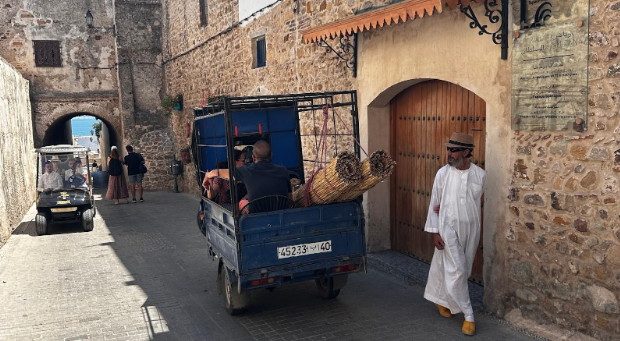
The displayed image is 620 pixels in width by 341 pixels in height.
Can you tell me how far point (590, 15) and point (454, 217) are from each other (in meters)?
2.07

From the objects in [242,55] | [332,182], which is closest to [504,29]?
[332,182]

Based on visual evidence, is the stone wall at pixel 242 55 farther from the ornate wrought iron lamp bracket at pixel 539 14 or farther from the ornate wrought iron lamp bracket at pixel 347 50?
the ornate wrought iron lamp bracket at pixel 539 14

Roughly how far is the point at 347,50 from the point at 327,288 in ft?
11.6

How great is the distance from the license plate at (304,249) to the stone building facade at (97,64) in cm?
1425

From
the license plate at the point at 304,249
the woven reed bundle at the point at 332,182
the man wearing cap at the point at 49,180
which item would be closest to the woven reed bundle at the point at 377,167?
the woven reed bundle at the point at 332,182

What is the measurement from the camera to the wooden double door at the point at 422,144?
603 cm

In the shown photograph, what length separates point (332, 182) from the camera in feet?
16.1

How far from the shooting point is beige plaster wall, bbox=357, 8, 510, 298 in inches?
201

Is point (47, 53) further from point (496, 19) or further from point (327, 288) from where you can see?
point (496, 19)

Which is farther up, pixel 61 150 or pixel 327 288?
pixel 61 150

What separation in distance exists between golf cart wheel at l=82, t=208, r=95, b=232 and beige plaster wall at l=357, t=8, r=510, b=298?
6163mm

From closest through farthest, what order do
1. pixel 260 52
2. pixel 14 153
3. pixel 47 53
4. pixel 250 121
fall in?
pixel 250 121, pixel 260 52, pixel 14 153, pixel 47 53

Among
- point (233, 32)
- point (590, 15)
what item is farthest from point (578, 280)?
point (233, 32)

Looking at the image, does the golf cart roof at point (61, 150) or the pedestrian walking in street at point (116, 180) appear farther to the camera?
the pedestrian walking in street at point (116, 180)
